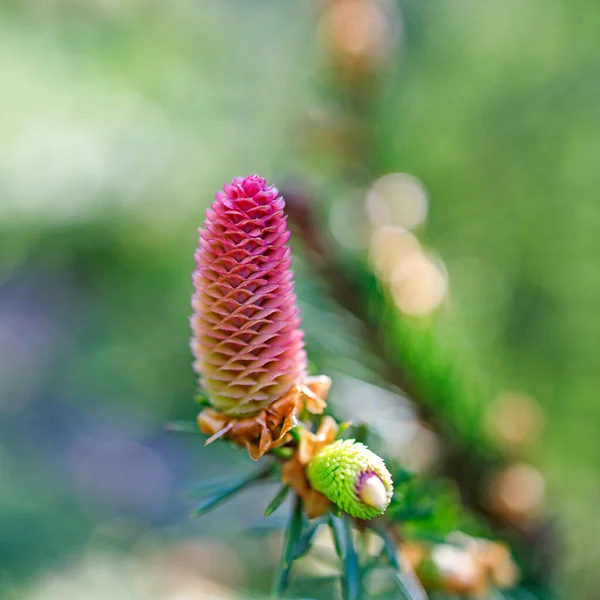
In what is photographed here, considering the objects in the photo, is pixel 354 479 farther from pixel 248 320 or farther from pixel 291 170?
pixel 291 170

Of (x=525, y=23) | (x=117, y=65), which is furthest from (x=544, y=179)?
(x=117, y=65)

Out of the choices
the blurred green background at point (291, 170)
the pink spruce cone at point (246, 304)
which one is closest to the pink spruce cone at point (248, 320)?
the pink spruce cone at point (246, 304)

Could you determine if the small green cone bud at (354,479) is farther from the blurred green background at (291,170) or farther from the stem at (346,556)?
the blurred green background at (291,170)

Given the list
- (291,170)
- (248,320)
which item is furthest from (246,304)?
(291,170)

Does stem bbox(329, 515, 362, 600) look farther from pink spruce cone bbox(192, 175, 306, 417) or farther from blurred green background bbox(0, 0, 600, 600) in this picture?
blurred green background bbox(0, 0, 600, 600)

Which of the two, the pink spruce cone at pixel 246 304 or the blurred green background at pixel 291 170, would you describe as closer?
the pink spruce cone at pixel 246 304

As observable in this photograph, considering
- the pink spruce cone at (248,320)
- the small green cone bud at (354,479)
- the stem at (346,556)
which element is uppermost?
the pink spruce cone at (248,320)
